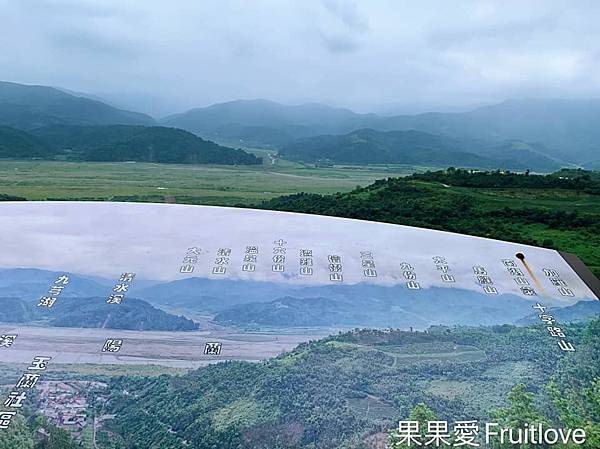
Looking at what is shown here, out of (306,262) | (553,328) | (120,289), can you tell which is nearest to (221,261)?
(306,262)

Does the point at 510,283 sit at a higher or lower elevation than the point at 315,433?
higher

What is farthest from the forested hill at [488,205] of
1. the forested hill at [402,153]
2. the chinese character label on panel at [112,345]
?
the forested hill at [402,153]

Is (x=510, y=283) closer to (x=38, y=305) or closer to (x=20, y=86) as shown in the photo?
(x=38, y=305)

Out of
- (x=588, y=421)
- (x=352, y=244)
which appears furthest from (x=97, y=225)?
(x=588, y=421)

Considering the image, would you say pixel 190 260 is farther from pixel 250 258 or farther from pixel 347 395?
pixel 347 395

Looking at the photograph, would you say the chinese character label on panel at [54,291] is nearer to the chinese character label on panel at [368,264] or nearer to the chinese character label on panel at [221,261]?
the chinese character label on panel at [221,261]

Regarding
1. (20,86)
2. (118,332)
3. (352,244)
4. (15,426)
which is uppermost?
(20,86)
